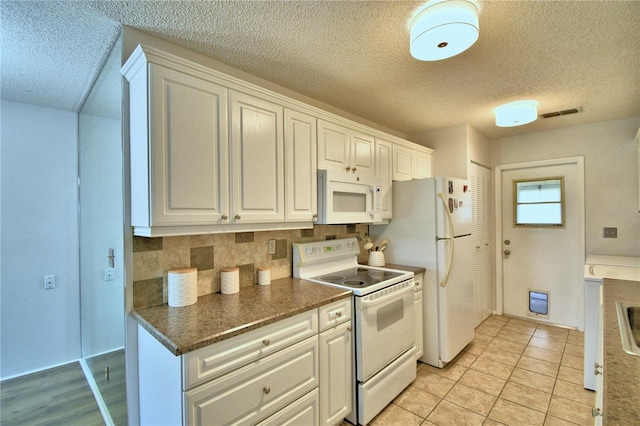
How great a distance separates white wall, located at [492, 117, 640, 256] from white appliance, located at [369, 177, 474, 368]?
1661 millimetres

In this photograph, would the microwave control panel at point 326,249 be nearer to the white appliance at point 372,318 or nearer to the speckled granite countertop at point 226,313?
the white appliance at point 372,318

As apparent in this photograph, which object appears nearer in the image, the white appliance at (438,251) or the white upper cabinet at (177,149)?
the white upper cabinet at (177,149)

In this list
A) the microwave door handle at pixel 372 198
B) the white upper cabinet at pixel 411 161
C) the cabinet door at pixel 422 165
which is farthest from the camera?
the cabinet door at pixel 422 165

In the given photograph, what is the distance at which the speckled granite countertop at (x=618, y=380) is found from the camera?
0.73m

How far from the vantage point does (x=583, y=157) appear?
3402 millimetres

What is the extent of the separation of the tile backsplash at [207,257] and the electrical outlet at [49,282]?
1756 mm

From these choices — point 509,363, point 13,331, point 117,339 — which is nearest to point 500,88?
point 509,363

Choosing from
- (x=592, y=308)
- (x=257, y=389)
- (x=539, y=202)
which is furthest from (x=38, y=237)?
(x=539, y=202)

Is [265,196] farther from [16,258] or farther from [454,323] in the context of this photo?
[16,258]

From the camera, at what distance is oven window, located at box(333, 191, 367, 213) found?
2303 mm

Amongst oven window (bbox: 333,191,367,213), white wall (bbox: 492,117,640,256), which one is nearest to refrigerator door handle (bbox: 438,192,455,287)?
oven window (bbox: 333,191,367,213)

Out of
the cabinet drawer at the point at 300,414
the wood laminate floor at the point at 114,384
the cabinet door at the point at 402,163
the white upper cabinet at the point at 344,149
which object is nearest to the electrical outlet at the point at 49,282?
the wood laminate floor at the point at 114,384

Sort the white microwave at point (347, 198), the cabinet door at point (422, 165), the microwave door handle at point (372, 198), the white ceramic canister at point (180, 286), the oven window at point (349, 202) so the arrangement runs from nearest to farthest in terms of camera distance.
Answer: the white ceramic canister at point (180, 286) < the white microwave at point (347, 198) < the oven window at point (349, 202) < the microwave door handle at point (372, 198) < the cabinet door at point (422, 165)

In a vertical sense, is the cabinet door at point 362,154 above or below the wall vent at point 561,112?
below
